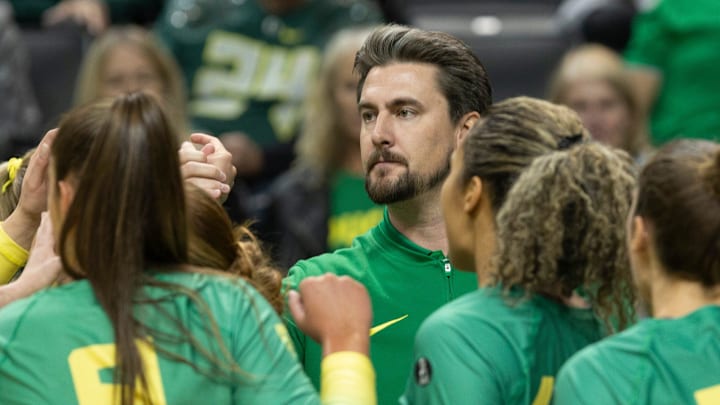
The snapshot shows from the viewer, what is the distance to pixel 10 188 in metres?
3.66

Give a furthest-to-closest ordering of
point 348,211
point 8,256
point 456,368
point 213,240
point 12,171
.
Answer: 1. point 348,211
2. point 12,171
3. point 8,256
4. point 213,240
5. point 456,368

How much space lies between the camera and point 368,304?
2.99 m

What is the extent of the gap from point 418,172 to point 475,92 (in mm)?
289

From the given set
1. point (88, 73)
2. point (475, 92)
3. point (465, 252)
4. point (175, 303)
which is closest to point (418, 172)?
point (475, 92)

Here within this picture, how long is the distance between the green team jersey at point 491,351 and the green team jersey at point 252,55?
13.2 ft

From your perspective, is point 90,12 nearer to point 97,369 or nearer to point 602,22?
point 602,22

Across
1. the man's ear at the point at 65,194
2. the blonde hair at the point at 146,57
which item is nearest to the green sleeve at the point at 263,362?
the man's ear at the point at 65,194

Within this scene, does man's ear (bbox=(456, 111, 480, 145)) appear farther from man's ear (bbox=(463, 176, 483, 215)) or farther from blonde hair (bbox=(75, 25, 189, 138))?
blonde hair (bbox=(75, 25, 189, 138))

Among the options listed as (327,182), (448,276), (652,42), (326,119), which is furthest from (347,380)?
(652,42)

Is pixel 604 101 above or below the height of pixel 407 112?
below

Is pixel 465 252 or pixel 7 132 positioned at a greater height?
pixel 465 252

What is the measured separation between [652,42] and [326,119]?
176 cm

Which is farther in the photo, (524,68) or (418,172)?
(524,68)

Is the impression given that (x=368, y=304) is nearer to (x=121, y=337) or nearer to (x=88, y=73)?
(x=121, y=337)
